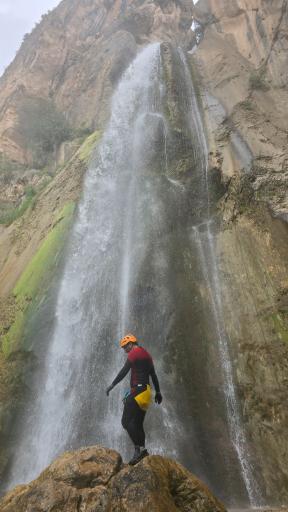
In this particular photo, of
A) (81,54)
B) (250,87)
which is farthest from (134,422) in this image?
(81,54)

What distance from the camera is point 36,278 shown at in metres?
14.0

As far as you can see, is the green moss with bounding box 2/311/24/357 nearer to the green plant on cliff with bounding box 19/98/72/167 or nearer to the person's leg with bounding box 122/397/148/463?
the person's leg with bounding box 122/397/148/463

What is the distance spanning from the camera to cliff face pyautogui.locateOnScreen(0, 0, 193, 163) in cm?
2705

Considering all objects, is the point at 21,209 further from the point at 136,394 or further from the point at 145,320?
the point at 136,394

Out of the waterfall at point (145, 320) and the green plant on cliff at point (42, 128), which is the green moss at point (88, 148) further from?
the green plant on cliff at point (42, 128)

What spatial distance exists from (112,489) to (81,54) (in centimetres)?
3406

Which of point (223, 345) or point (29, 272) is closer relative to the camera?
point (223, 345)

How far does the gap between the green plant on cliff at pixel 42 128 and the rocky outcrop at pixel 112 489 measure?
70.3 ft

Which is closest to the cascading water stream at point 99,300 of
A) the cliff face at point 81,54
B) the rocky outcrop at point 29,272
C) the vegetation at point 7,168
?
the rocky outcrop at point 29,272

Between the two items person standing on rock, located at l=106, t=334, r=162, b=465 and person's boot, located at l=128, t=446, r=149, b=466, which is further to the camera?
person standing on rock, located at l=106, t=334, r=162, b=465

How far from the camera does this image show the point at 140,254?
13.6 metres

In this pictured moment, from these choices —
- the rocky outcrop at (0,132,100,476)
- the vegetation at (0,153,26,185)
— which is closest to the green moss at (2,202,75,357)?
the rocky outcrop at (0,132,100,476)

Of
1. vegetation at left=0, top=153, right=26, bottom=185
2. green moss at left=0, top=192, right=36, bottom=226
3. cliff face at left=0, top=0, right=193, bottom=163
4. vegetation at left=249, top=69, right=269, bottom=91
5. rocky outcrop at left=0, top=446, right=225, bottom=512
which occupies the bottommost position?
rocky outcrop at left=0, top=446, right=225, bottom=512

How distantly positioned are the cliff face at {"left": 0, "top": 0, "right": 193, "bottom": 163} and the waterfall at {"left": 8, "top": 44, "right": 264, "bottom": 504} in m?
8.07
